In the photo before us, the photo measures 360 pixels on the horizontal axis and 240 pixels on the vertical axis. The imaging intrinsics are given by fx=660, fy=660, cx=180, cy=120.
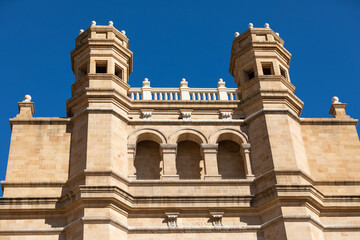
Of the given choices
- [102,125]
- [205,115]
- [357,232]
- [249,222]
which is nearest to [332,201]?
[357,232]

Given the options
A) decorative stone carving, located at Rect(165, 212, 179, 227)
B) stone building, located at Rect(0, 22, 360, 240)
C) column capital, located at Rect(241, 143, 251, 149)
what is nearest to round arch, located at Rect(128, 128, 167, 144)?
stone building, located at Rect(0, 22, 360, 240)

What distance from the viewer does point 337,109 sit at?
30.3 meters

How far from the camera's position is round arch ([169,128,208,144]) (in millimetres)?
28062

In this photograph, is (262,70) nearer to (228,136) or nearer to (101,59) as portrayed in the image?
(228,136)

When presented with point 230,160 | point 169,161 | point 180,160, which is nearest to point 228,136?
point 230,160

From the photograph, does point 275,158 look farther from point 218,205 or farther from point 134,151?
point 134,151

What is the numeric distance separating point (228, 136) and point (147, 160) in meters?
3.66

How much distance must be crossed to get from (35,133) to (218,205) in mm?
8344

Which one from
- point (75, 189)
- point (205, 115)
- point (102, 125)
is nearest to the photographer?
point (75, 189)

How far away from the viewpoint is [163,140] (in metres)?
27.9

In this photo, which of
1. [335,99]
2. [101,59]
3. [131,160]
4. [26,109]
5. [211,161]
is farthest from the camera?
[335,99]

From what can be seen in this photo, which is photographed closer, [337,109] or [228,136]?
[228,136]

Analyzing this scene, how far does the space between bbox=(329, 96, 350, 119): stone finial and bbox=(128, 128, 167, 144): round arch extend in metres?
8.16

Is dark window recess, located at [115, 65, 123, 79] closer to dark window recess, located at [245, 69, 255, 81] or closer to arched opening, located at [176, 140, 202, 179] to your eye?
arched opening, located at [176, 140, 202, 179]
